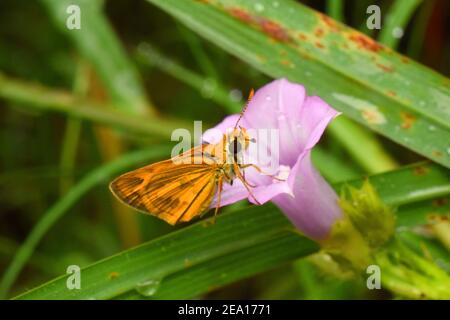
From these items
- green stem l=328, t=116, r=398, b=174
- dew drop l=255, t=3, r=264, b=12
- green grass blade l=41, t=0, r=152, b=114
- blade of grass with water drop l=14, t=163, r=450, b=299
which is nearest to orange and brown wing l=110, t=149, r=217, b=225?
blade of grass with water drop l=14, t=163, r=450, b=299

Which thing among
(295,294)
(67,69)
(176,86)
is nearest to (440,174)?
(295,294)

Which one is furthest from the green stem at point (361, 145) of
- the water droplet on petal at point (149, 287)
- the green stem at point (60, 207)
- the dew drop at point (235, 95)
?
the water droplet on petal at point (149, 287)

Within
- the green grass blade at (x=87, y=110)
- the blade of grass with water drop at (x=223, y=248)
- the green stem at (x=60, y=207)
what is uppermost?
the green grass blade at (x=87, y=110)

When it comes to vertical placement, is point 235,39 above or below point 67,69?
below

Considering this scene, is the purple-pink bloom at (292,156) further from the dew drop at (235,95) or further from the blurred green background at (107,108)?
the dew drop at (235,95)

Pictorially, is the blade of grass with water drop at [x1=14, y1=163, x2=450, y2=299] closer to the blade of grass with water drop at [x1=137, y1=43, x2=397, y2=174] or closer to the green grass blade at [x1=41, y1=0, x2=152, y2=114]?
the blade of grass with water drop at [x1=137, y1=43, x2=397, y2=174]

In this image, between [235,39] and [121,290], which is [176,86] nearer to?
[235,39]

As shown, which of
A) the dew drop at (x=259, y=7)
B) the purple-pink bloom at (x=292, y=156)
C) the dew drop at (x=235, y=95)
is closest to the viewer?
the purple-pink bloom at (x=292, y=156)
